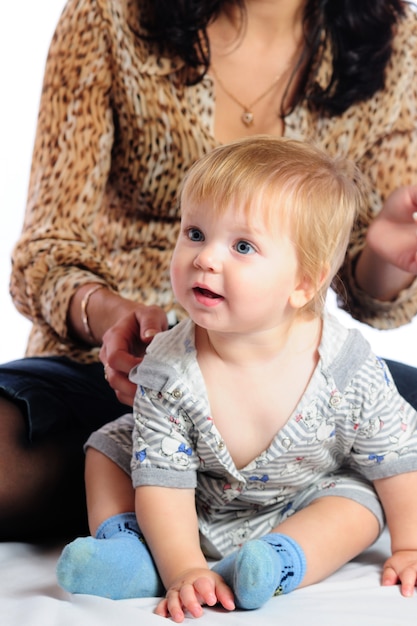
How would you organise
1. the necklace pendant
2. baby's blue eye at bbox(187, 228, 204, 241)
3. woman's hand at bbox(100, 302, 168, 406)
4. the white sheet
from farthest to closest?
1. the necklace pendant
2. woman's hand at bbox(100, 302, 168, 406)
3. baby's blue eye at bbox(187, 228, 204, 241)
4. the white sheet

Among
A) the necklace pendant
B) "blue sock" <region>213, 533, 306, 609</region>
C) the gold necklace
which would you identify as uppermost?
the gold necklace

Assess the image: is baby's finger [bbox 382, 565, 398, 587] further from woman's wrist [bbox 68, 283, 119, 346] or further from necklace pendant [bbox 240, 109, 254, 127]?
necklace pendant [bbox 240, 109, 254, 127]

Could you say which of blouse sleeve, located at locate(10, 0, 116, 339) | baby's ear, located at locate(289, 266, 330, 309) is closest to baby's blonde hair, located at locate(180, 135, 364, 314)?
baby's ear, located at locate(289, 266, 330, 309)

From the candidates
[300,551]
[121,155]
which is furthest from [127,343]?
[121,155]

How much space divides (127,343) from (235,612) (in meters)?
0.44

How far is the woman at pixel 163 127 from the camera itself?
1639mm

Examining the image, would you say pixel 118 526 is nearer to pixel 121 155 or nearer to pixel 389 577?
pixel 389 577

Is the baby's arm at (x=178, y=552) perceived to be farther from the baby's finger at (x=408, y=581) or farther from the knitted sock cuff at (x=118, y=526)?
the baby's finger at (x=408, y=581)

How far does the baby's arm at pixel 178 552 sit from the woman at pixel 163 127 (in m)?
0.33

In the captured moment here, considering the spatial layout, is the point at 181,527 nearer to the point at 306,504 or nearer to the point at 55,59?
the point at 306,504

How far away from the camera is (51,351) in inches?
67.1

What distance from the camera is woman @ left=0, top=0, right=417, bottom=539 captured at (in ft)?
5.38

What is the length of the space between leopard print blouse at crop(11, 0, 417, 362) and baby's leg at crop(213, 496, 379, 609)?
56 cm

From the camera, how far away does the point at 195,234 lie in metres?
1.15
